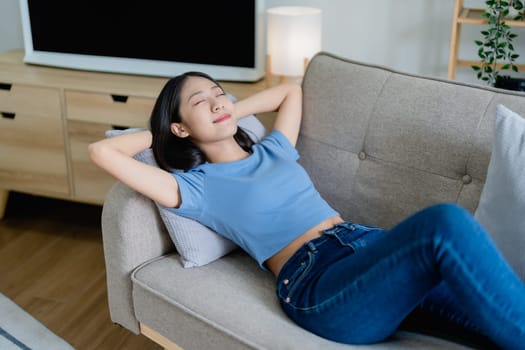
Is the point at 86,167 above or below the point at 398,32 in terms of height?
below

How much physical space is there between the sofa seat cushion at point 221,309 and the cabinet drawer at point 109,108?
0.89m

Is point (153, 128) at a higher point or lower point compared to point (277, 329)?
higher

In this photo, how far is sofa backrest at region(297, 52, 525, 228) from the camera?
1.60 meters

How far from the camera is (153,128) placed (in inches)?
66.0

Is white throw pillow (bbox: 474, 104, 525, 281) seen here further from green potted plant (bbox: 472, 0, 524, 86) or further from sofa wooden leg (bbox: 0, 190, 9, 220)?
sofa wooden leg (bbox: 0, 190, 9, 220)

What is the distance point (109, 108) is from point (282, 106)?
2.96ft

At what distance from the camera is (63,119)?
2.56 m

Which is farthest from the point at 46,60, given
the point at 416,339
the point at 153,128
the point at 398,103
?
the point at 416,339

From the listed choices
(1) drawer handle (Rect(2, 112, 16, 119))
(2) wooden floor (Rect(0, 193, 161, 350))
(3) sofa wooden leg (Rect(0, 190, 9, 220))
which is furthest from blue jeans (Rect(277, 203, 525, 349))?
(3) sofa wooden leg (Rect(0, 190, 9, 220))

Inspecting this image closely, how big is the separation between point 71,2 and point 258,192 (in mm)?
1566

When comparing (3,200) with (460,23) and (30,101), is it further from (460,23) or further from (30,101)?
(460,23)

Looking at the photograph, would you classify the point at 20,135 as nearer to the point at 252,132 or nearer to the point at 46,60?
the point at 46,60

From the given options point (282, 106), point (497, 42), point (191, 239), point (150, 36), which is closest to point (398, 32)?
point (497, 42)

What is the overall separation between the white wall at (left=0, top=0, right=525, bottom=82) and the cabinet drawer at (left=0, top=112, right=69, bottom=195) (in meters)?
1.05
